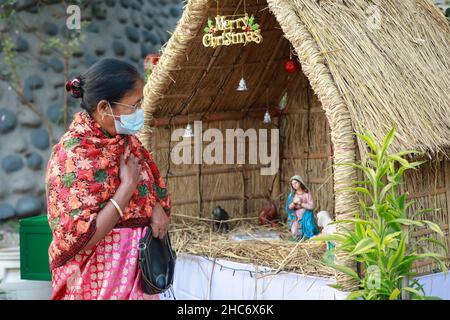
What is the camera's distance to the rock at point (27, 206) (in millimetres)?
9273

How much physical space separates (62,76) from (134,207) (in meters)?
6.43

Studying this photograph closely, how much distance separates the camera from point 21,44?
9.37 metres

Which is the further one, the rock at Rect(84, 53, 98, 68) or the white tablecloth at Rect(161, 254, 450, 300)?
the rock at Rect(84, 53, 98, 68)

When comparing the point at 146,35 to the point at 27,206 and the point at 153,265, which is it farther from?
the point at 153,265

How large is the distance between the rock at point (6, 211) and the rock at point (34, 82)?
5.11 feet

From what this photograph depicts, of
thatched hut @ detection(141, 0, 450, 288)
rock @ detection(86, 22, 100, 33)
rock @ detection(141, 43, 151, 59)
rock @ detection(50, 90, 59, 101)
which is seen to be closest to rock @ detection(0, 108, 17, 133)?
rock @ detection(50, 90, 59, 101)

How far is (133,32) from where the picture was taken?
1027 centimetres

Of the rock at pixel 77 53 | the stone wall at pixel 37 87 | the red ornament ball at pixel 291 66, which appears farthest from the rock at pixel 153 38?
the red ornament ball at pixel 291 66

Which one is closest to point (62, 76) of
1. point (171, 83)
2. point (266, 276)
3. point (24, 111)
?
point (24, 111)

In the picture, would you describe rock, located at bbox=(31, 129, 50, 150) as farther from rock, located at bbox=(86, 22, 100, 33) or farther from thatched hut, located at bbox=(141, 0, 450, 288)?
thatched hut, located at bbox=(141, 0, 450, 288)

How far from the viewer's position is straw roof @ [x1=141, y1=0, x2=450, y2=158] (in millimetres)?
4910

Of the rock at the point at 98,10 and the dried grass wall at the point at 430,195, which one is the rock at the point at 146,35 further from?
the dried grass wall at the point at 430,195

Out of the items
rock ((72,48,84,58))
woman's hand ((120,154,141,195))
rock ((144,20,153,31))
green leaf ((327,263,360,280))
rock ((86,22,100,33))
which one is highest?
rock ((144,20,153,31))

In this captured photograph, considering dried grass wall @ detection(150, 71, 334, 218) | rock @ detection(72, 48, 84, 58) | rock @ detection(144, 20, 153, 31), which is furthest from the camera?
rock @ detection(144, 20, 153, 31)
